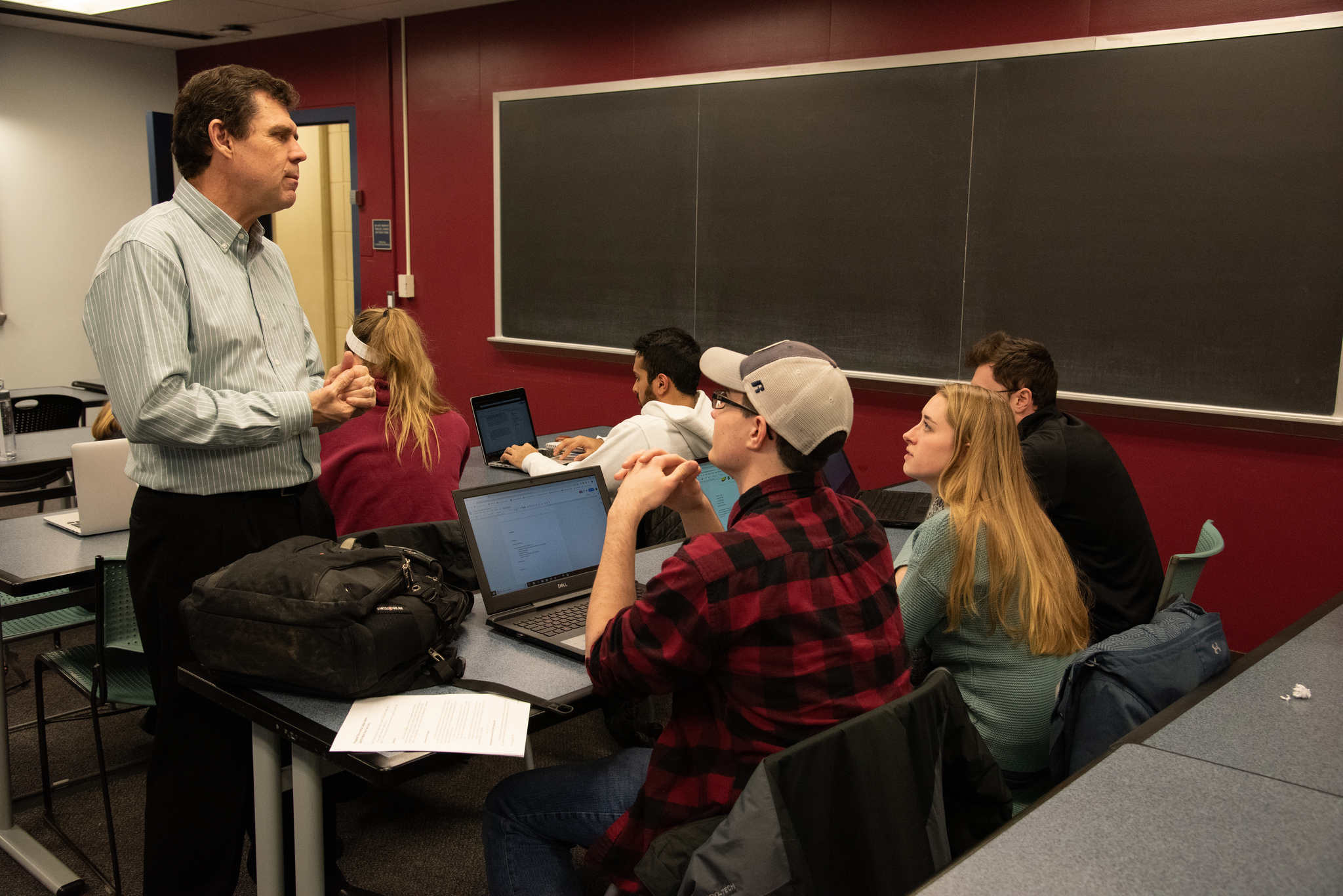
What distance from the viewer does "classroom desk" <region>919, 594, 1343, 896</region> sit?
1.09m

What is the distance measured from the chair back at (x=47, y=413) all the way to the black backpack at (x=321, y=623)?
11.9 ft

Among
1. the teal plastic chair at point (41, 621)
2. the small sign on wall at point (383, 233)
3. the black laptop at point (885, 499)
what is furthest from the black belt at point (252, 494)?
the small sign on wall at point (383, 233)

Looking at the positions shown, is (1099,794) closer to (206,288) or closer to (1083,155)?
(206,288)

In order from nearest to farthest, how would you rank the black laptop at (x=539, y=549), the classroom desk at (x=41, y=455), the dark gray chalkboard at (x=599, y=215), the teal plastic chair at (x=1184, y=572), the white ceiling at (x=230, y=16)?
the black laptop at (x=539, y=549), the teal plastic chair at (x=1184, y=572), the classroom desk at (x=41, y=455), the dark gray chalkboard at (x=599, y=215), the white ceiling at (x=230, y=16)

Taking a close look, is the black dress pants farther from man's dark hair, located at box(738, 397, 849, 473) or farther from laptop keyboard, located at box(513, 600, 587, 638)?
man's dark hair, located at box(738, 397, 849, 473)

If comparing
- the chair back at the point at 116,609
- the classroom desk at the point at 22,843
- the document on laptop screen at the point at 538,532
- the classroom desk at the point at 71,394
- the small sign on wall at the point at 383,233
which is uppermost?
the small sign on wall at the point at 383,233

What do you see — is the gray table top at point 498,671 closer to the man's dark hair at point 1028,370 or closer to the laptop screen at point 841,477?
the laptop screen at point 841,477

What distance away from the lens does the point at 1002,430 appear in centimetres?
206

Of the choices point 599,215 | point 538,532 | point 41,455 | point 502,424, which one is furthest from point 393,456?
point 599,215

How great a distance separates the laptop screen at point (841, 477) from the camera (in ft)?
10.5

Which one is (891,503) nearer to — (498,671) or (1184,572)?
(1184,572)

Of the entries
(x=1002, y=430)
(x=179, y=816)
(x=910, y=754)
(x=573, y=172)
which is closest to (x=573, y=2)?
(x=573, y=172)

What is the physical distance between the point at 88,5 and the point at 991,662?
6289mm

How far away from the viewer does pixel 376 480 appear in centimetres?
249
